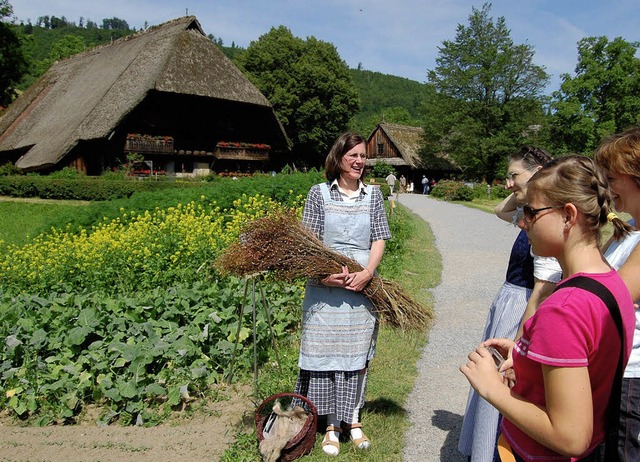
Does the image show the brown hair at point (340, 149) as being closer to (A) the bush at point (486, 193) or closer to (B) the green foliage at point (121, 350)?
(B) the green foliage at point (121, 350)

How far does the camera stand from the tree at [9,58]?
32.5 m

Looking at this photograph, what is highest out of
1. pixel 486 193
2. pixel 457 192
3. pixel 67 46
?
pixel 67 46

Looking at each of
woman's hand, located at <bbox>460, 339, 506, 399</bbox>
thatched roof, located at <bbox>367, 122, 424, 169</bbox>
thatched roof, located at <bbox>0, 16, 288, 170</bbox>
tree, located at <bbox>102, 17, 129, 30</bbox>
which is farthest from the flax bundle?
tree, located at <bbox>102, 17, 129, 30</bbox>

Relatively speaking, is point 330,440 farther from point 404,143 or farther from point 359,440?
point 404,143

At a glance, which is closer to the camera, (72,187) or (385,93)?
(72,187)

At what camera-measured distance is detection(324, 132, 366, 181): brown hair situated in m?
3.09

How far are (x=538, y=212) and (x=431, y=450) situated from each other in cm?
228

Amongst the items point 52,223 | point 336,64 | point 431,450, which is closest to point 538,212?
point 431,450

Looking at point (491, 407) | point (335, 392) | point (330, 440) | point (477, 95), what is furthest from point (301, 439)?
point (477, 95)

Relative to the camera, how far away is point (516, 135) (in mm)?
37781

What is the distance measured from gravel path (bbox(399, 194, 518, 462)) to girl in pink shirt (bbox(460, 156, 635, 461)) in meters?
1.91

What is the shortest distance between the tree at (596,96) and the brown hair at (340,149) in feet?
120

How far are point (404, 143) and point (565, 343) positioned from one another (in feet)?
142

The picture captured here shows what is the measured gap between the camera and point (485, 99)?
3872 cm
